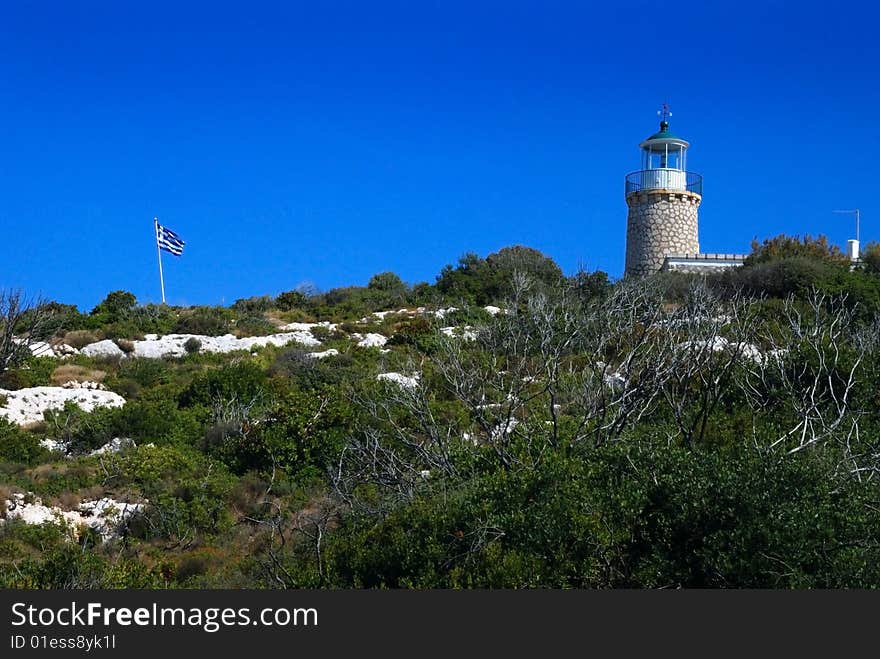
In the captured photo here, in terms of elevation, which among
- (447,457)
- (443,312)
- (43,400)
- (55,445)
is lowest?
(447,457)

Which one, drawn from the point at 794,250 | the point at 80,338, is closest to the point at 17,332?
the point at 80,338

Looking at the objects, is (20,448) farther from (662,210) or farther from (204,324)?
(662,210)

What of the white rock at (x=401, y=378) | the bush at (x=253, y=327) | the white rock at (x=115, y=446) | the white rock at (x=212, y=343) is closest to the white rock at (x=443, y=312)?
the white rock at (x=212, y=343)

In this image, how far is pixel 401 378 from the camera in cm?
1817

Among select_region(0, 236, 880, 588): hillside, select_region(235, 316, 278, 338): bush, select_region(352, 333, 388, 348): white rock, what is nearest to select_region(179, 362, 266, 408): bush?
select_region(0, 236, 880, 588): hillside

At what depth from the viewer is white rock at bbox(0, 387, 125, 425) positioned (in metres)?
16.9

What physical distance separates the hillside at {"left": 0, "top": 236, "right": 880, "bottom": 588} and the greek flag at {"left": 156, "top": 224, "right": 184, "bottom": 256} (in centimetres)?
590

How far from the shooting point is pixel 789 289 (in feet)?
82.7

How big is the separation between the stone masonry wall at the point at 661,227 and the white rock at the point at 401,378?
16.4 meters

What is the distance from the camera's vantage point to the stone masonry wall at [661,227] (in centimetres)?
3266

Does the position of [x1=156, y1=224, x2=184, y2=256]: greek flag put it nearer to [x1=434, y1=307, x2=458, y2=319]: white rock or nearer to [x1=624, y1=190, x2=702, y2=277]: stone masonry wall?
[x1=434, y1=307, x2=458, y2=319]: white rock

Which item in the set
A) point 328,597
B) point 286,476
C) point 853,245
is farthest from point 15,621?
point 853,245

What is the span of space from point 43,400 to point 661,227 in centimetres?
2300

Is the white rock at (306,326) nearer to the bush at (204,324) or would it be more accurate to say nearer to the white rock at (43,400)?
the bush at (204,324)
